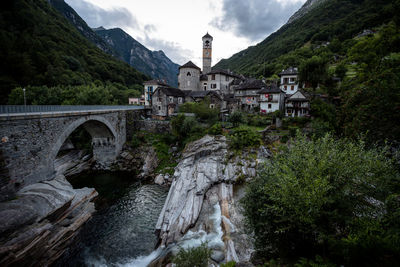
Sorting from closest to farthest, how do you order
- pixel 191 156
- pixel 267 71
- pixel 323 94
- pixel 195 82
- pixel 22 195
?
pixel 22 195 → pixel 191 156 → pixel 323 94 → pixel 195 82 → pixel 267 71

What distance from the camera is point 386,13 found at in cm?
6031

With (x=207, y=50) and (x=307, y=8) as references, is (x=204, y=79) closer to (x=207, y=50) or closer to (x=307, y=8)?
(x=207, y=50)

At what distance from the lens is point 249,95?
40.3 meters

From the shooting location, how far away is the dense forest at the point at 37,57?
1725 inches

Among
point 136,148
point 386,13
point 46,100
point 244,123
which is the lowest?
point 136,148

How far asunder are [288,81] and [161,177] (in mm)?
35870

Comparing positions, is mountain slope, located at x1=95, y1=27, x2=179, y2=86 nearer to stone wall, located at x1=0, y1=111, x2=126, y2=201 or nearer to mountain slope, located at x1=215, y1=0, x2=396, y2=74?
mountain slope, located at x1=215, y1=0, x2=396, y2=74

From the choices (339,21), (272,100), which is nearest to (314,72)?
(272,100)

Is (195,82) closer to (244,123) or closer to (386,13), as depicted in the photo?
(244,123)

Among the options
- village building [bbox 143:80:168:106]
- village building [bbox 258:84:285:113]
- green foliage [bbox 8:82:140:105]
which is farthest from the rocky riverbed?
village building [bbox 143:80:168:106]

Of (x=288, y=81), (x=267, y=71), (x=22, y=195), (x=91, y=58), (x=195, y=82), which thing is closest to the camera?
(x=22, y=195)

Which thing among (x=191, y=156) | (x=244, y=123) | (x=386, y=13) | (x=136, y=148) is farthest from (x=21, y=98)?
(x=386, y=13)

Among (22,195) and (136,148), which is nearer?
(22,195)

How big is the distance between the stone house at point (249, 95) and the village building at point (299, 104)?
840 cm
